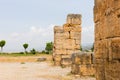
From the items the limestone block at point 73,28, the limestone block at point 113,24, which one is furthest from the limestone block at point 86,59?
the limestone block at point 113,24

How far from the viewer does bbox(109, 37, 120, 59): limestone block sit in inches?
234

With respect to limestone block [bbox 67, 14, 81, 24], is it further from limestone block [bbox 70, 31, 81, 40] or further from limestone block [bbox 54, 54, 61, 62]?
limestone block [bbox 54, 54, 61, 62]

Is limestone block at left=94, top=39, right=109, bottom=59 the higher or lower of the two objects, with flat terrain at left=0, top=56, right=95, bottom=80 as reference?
higher

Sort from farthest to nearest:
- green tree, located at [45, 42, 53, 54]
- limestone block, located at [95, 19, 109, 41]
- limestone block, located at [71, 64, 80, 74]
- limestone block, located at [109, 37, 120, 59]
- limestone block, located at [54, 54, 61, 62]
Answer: green tree, located at [45, 42, 53, 54]
limestone block, located at [54, 54, 61, 62]
limestone block, located at [71, 64, 80, 74]
limestone block, located at [95, 19, 109, 41]
limestone block, located at [109, 37, 120, 59]

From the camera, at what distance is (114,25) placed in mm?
6059

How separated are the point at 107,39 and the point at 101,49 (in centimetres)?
67

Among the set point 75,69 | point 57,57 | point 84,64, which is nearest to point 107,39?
point 84,64

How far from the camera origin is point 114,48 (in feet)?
20.2

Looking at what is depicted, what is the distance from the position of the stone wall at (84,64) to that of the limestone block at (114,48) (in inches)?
Result: 321

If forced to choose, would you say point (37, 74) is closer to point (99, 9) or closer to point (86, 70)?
point (86, 70)

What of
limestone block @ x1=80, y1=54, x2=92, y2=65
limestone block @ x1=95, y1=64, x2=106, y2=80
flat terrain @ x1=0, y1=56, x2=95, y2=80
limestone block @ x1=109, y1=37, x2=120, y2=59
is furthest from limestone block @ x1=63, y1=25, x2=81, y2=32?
limestone block @ x1=109, y1=37, x2=120, y2=59

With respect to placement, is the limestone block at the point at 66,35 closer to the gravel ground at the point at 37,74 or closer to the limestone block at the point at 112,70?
the gravel ground at the point at 37,74

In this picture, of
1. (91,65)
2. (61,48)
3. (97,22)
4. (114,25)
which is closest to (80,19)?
(61,48)

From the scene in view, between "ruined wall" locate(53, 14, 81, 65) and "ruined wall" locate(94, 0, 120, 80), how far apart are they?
47.6ft
